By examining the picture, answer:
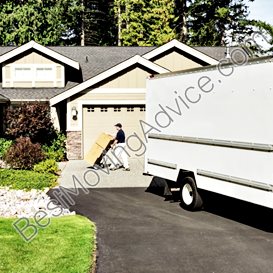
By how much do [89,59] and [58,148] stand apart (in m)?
8.11

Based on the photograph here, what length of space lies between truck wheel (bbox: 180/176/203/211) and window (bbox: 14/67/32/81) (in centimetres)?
1591

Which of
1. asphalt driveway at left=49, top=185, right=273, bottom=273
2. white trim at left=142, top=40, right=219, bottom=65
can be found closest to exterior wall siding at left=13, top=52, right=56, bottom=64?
white trim at left=142, top=40, right=219, bottom=65

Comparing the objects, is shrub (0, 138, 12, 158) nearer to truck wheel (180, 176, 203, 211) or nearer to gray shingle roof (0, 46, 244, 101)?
gray shingle roof (0, 46, 244, 101)

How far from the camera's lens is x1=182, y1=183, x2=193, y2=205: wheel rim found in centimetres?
1206

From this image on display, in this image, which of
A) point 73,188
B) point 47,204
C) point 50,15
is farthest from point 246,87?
point 50,15

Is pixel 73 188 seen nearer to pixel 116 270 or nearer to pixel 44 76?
pixel 116 270

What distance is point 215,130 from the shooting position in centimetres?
1080

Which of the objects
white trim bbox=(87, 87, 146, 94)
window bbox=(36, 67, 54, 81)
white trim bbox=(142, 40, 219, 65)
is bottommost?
white trim bbox=(87, 87, 146, 94)

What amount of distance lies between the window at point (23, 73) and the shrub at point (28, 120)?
4238 millimetres

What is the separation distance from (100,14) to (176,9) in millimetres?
9843

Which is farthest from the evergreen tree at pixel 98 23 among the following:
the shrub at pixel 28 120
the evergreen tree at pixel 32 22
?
the shrub at pixel 28 120

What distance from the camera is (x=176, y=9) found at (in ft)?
163

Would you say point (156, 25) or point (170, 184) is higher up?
point (156, 25)

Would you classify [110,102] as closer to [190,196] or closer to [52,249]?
[190,196]
